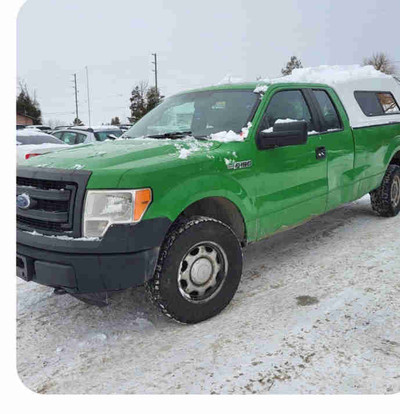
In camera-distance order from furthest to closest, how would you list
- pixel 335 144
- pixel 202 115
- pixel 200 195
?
pixel 335 144 → pixel 202 115 → pixel 200 195

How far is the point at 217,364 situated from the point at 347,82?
Answer: 3.80 m

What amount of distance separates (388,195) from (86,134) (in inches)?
306

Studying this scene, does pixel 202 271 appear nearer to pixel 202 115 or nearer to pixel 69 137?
pixel 202 115

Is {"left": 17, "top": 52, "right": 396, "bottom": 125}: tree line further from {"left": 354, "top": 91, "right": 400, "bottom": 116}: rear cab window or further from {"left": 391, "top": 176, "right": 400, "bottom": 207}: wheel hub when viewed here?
{"left": 391, "top": 176, "right": 400, "bottom": 207}: wheel hub

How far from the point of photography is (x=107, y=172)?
2633mm

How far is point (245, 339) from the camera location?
9.17 ft

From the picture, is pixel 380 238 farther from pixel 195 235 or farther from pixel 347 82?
pixel 195 235

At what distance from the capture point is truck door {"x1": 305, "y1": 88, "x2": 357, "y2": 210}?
14.1ft

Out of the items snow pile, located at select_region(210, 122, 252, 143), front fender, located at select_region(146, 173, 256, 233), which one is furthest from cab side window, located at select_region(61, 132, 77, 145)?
front fender, located at select_region(146, 173, 256, 233)

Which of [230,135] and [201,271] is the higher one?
[230,135]

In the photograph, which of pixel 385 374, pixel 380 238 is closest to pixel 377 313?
pixel 385 374

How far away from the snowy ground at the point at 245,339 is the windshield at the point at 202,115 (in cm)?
139

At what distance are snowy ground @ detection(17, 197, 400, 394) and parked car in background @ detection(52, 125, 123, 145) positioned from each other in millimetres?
7445

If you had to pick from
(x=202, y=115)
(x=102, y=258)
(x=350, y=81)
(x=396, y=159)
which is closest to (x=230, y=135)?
(x=202, y=115)
